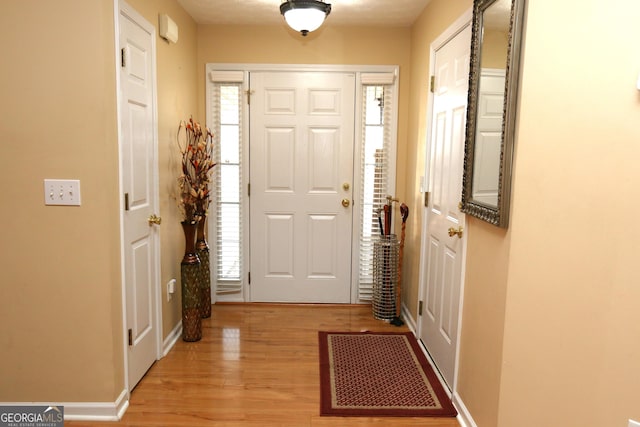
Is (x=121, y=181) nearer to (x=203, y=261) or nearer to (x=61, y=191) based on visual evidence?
(x=61, y=191)

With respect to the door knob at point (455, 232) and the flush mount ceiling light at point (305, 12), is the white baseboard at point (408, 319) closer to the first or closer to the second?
the door knob at point (455, 232)

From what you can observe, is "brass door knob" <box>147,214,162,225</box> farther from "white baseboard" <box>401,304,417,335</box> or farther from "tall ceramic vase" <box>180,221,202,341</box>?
"white baseboard" <box>401,304,417,335</box>

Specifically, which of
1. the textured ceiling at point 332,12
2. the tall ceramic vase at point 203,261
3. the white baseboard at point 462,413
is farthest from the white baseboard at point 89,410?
the textured ceiling at point 332,12

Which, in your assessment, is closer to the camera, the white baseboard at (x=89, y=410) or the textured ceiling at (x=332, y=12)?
the white baseboard at (x=89, y=410)

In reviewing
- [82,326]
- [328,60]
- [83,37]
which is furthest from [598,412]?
[328,60]

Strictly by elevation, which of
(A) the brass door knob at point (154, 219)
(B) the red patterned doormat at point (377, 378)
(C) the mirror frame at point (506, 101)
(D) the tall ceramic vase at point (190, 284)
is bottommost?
(B) the red patterned doormat at point (377, 378)

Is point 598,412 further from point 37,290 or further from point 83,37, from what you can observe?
point 83,37

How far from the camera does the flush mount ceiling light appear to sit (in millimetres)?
2703

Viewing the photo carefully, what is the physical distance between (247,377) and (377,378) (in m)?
0.80

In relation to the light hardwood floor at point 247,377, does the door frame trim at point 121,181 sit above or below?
above

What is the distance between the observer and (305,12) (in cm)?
273

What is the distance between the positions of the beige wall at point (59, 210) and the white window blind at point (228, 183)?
1.74 meters

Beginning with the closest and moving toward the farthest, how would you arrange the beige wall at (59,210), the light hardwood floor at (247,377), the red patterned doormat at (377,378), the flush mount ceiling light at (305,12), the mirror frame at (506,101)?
the mirror frame at (506,101) → the beige wall at (59,210) → the light hardwood floor at (247,377) → the red patterned doormat at (377,378) → the flush mount ceiling light at (305,12)

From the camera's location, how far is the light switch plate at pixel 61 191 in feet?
7.05
